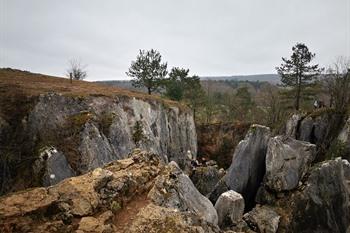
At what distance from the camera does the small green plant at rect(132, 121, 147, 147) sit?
101 ft

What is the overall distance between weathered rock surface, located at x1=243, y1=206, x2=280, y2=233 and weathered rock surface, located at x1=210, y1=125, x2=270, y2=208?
2.83m

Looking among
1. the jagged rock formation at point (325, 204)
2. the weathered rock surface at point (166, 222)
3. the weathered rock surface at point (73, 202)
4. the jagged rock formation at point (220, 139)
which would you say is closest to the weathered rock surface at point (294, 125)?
the jagged rock formation at point (220, 139)

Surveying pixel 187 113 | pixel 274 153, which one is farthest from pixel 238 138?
pixel 274 153

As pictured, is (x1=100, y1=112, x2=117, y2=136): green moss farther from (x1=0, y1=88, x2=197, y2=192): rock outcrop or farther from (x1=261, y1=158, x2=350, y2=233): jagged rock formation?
(x1=261, y1=158, x2=350, y2=233): jagged rock formation

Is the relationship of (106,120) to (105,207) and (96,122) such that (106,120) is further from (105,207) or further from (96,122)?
(105,207)

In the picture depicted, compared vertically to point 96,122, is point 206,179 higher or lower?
lower

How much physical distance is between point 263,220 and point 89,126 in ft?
46.7

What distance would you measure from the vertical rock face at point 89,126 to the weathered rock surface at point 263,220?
11193 mm

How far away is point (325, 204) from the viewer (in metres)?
17.3

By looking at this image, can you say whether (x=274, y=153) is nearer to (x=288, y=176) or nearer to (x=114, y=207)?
(x=288, y=176)

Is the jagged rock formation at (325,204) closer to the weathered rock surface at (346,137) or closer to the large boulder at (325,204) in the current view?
the large boulder at (325,204)

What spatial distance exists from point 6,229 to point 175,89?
158 feet

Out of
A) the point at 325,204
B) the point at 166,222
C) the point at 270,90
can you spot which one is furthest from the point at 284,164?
the point at 270,90

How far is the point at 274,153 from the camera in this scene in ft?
79.5
